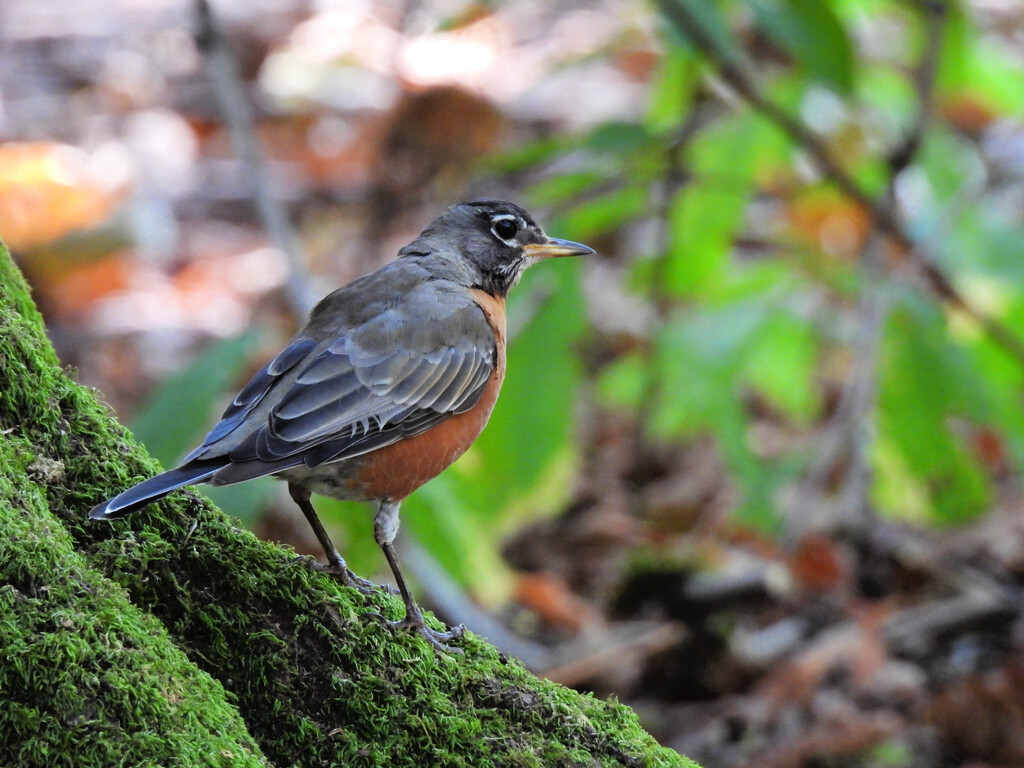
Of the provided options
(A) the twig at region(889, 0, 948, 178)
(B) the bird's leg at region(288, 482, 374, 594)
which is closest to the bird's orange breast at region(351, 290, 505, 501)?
(B) the bird's leg at region(288, 482, 374, 594)

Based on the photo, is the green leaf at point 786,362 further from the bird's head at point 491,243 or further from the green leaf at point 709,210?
the bird's head at point 491,243

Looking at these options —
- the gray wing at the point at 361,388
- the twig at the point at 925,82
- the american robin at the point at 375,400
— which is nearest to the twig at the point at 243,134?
the american robin at the point at 375,400

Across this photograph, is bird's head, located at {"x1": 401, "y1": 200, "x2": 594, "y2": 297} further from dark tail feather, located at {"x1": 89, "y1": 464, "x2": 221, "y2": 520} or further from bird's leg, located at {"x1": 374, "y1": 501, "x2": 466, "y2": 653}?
dark tail feather, located at {"x1": 89, "y1": 464, "x2": 221, "y2": 520}

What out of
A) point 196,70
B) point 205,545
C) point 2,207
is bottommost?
point 205,545

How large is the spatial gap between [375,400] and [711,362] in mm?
2259

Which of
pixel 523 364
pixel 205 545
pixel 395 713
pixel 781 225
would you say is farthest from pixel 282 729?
pixel 781 225

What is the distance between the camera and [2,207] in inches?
359

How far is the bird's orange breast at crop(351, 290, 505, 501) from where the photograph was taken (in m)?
3.59

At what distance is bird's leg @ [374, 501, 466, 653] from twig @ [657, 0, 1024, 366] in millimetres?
2692

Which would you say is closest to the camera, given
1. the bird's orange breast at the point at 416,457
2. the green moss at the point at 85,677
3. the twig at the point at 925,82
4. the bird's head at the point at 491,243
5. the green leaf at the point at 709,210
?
the green moss at the point at 85,677

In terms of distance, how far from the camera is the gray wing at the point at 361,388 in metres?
3.27

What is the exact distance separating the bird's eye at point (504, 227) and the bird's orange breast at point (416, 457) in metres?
0.97

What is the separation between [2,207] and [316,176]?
3.91 m

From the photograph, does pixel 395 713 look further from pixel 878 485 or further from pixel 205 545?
pixel 878 485
